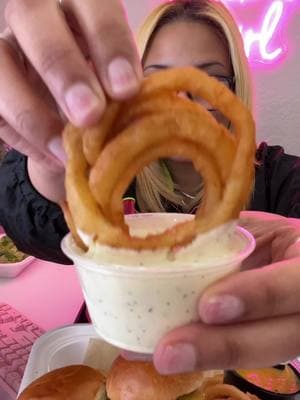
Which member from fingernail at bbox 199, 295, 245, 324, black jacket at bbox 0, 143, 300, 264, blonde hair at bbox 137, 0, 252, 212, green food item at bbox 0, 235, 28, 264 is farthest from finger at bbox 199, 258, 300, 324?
green food item at bbox 0, 235, 28, 264

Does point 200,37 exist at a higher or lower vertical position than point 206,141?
lower

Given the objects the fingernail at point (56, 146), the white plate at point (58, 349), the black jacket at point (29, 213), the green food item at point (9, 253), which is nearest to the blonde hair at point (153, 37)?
the black jacket at point (29, 213)

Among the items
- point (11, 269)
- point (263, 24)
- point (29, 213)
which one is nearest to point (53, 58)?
point (29, 213)

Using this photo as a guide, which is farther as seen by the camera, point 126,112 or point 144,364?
point 144,364

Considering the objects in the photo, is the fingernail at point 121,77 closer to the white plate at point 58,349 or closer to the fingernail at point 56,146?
the fingernail at point 56,146

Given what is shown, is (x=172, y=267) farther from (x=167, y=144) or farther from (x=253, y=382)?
(x=253, y=382)

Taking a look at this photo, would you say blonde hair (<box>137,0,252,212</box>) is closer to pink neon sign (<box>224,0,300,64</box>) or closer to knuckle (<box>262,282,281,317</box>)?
pink neon sign (<box>224,0,300,64</box>)

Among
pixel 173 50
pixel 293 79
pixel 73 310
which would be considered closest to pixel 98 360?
pixel 73 310
